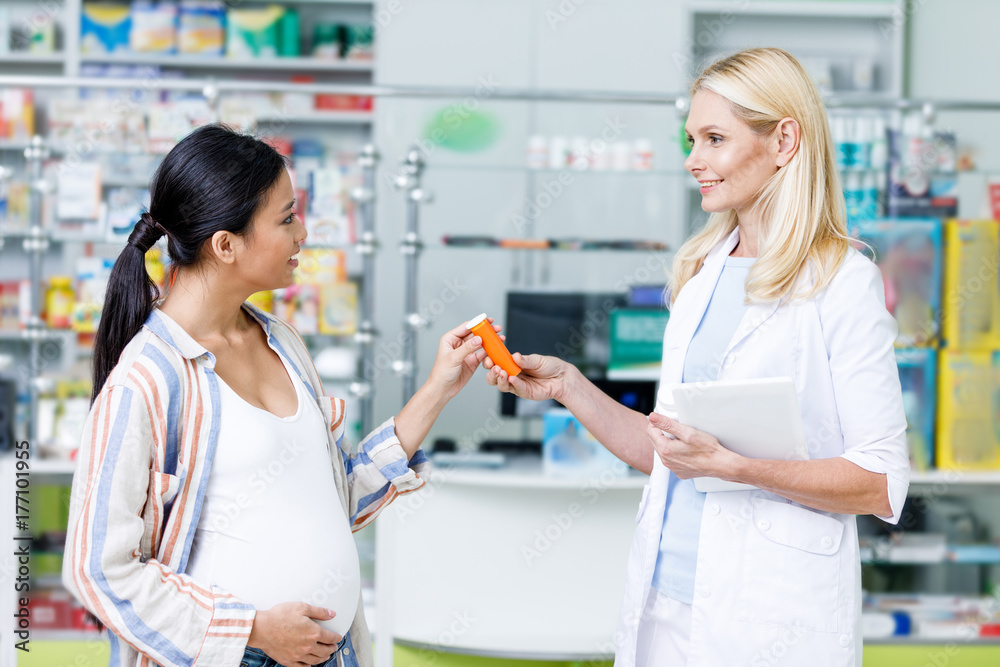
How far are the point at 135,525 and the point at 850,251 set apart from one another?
1018 mm

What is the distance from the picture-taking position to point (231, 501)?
112 centimetres

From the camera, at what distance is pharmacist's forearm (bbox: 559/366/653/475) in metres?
1.46

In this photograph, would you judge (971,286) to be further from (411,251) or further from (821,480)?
(821,480)

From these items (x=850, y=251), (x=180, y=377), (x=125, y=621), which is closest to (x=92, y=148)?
(x=180, y=377)

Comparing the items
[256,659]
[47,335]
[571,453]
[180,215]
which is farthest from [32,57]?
[256,659]

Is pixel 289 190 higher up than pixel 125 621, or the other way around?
pixel 289 190

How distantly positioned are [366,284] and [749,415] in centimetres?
176

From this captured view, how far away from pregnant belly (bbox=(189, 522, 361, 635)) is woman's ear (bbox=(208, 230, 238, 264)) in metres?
0.38

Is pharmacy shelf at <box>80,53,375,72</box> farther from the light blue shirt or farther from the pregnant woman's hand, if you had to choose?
the pregnant woman's hand

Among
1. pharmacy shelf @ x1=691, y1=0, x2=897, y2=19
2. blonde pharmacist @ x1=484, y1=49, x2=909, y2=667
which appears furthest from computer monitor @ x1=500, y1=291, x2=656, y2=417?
pharmacy shelf @ x1=691, y1=0, x2=897, y2=19

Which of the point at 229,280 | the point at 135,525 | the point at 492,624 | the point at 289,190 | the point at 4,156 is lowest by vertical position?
the point at 492,624

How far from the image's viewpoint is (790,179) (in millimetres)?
1217

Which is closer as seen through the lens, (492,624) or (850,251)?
(850,251)

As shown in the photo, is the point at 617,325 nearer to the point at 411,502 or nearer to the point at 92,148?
the point at 411,502
